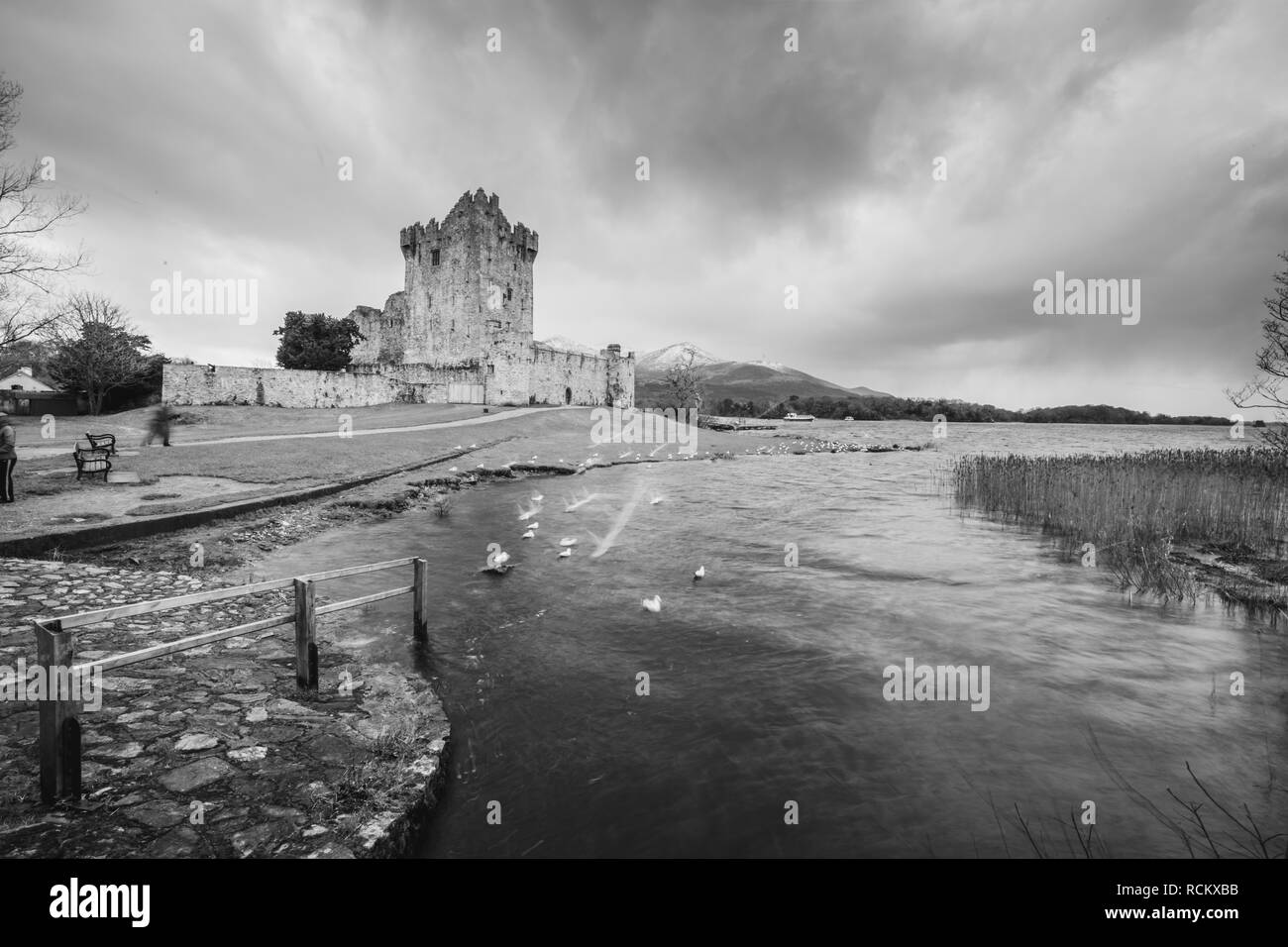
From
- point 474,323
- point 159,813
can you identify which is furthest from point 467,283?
point 159,813

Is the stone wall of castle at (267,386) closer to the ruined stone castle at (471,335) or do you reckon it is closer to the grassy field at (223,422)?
the ruined stone castle at (471,335)

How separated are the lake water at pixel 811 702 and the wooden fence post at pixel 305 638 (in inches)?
54.7

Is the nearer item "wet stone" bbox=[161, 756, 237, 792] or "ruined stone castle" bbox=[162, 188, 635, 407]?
"wet stone" bbox=[161, 756, 237, 792]

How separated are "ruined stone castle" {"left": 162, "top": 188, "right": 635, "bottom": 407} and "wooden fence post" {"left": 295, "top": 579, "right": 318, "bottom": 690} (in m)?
51.8

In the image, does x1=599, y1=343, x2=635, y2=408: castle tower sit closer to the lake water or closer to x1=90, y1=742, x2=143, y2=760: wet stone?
the lake water

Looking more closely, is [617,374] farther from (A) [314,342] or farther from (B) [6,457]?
(B) [6,457]

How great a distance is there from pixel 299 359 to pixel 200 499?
54.9m

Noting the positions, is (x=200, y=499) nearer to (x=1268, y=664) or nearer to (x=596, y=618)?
(x=596, y=618)

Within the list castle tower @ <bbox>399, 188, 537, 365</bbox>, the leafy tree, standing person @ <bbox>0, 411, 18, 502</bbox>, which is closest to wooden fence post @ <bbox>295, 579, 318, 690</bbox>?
standing person @ <bbox>0, 411, 18, 502</bbox>

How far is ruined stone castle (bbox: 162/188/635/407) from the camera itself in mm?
59844

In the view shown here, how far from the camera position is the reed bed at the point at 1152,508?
12.3 metres

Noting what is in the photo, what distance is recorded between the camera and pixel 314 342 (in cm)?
5991
